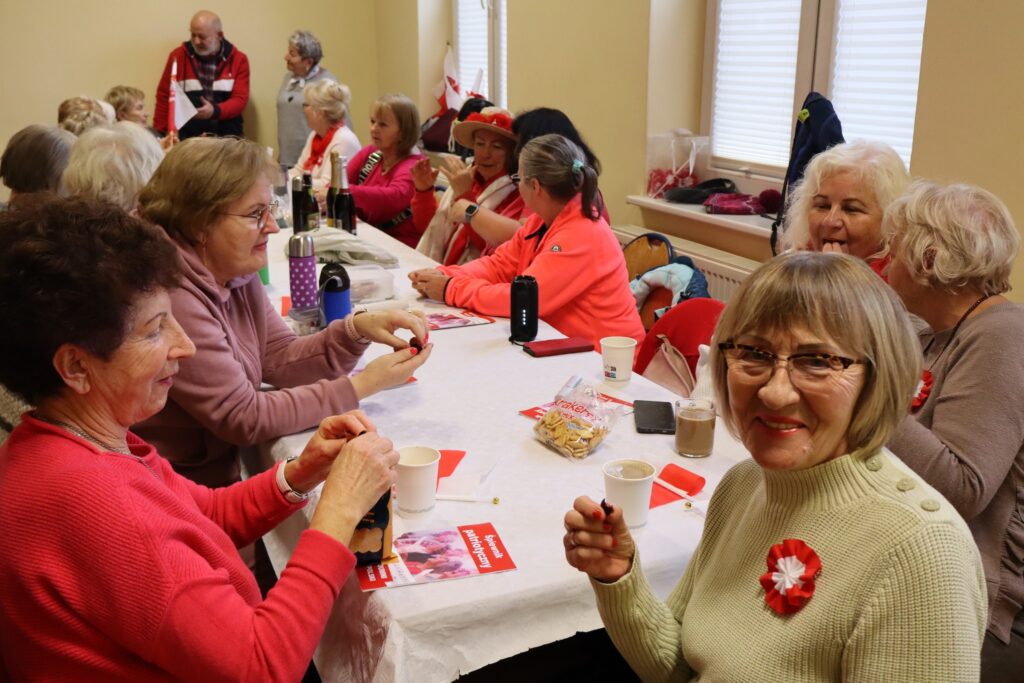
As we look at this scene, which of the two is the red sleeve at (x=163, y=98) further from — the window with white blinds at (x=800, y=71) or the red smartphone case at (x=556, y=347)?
the red smartphone case at (x=556, y=347)

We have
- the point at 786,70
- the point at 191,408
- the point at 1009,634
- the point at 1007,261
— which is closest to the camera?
the point at 1009,634

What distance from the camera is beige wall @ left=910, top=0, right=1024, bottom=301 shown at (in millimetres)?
2457

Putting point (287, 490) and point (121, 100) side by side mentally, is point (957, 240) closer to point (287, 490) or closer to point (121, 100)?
point (287, 490)

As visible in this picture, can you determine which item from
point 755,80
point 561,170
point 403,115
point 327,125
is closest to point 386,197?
point 403,115

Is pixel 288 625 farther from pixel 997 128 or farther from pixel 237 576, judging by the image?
pixel 997 128

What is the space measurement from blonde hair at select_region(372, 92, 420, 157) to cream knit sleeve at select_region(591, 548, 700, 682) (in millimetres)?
3848

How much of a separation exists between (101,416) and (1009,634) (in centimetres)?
152

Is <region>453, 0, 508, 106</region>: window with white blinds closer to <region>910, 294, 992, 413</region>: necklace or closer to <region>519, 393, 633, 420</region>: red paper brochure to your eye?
<region>519, 393, 633, 420</region>: red paper brochure

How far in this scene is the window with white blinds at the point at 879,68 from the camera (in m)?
3.18

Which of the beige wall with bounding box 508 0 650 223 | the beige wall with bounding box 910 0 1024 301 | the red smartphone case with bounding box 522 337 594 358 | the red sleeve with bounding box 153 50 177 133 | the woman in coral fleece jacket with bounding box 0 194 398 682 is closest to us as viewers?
the woman in coral fleece jacket with bounding box 0 194 398 682

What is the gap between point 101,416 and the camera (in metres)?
1.19

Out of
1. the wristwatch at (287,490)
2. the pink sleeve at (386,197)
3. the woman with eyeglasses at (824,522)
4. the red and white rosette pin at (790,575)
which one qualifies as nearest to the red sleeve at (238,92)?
the pink sleeve at (386,197)

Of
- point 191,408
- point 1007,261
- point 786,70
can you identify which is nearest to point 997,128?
point 1007,261

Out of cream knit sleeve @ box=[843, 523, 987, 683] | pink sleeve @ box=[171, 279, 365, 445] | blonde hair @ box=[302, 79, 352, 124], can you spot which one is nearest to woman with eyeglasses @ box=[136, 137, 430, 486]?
pink sleeve @ box=[171, 279, 365, 445]
